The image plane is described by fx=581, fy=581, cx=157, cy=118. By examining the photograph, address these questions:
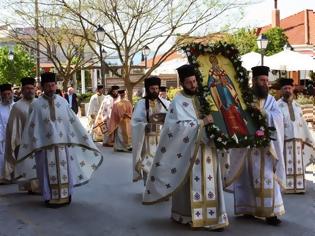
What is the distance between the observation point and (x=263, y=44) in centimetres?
2312

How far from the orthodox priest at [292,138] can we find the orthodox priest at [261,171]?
2.24m

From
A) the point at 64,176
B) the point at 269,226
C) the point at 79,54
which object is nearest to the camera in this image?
the point at 269,226

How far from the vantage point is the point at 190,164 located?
643cm

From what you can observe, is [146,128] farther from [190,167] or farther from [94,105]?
[94,105]

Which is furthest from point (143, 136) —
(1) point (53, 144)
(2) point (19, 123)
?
(2) point (19, 123)

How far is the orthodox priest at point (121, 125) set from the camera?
16109 millimetres

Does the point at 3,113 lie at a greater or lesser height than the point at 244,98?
lesser

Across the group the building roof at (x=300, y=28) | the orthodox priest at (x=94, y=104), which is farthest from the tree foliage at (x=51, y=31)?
the building roof at (x=300, y=28)

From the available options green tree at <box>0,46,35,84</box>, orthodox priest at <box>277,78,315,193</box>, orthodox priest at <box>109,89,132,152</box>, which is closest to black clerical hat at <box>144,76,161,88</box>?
orthodox priest at <box>277,78,315,193</box>

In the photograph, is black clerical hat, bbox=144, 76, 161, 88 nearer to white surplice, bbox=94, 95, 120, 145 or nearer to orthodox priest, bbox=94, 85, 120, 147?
orthodox priest, bbox=94, 85, 120, 147

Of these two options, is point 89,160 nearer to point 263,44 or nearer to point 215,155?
point 215,155

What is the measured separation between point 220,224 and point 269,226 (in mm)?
711

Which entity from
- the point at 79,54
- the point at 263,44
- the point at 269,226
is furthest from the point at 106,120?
the point at 79,54

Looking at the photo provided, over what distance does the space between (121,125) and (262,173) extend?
9.84 m
